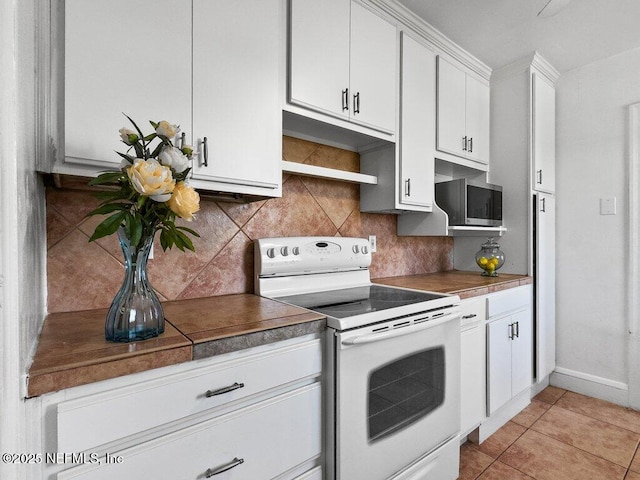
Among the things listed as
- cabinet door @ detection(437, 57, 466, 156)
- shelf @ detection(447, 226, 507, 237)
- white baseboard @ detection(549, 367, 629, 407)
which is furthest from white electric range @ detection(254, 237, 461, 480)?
white baseboard @ detection(549, 367, 629, 407)

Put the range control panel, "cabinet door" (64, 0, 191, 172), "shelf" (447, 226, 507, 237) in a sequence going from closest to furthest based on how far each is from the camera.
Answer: "cabinet door" (64, 0, 191, 172) → the range control panel → "shelf" (447, 226, 507, 237)

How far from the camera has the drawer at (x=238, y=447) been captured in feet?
2.73

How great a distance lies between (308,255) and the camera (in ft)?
5.62

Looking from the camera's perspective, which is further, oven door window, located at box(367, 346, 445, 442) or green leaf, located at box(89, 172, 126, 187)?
oven door window, located at box(367, 346, 445, 442)

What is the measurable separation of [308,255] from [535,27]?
2025 mm

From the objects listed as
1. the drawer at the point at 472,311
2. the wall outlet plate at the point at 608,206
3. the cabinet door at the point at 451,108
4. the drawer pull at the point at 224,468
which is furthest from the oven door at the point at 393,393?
the wall outlet plate at the point at 608,206

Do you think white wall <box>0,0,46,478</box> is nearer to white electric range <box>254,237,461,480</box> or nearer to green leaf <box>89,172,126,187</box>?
green leaf <box>89,172,126,187</box>

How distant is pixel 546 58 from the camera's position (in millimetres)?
2494

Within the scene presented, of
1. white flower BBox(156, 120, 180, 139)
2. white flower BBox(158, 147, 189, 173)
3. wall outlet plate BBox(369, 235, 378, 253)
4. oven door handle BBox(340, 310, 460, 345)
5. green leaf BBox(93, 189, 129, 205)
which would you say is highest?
white flower BBox(156, 120, 180, 139)

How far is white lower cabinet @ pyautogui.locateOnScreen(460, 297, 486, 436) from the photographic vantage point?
1795 millimetres

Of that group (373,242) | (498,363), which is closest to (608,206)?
(498,363)

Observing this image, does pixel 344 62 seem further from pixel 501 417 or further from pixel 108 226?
pixel 501 417

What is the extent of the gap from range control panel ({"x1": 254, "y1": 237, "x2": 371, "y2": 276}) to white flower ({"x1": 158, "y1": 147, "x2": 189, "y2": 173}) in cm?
72

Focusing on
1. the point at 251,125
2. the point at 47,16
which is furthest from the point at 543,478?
the point at 47,16
